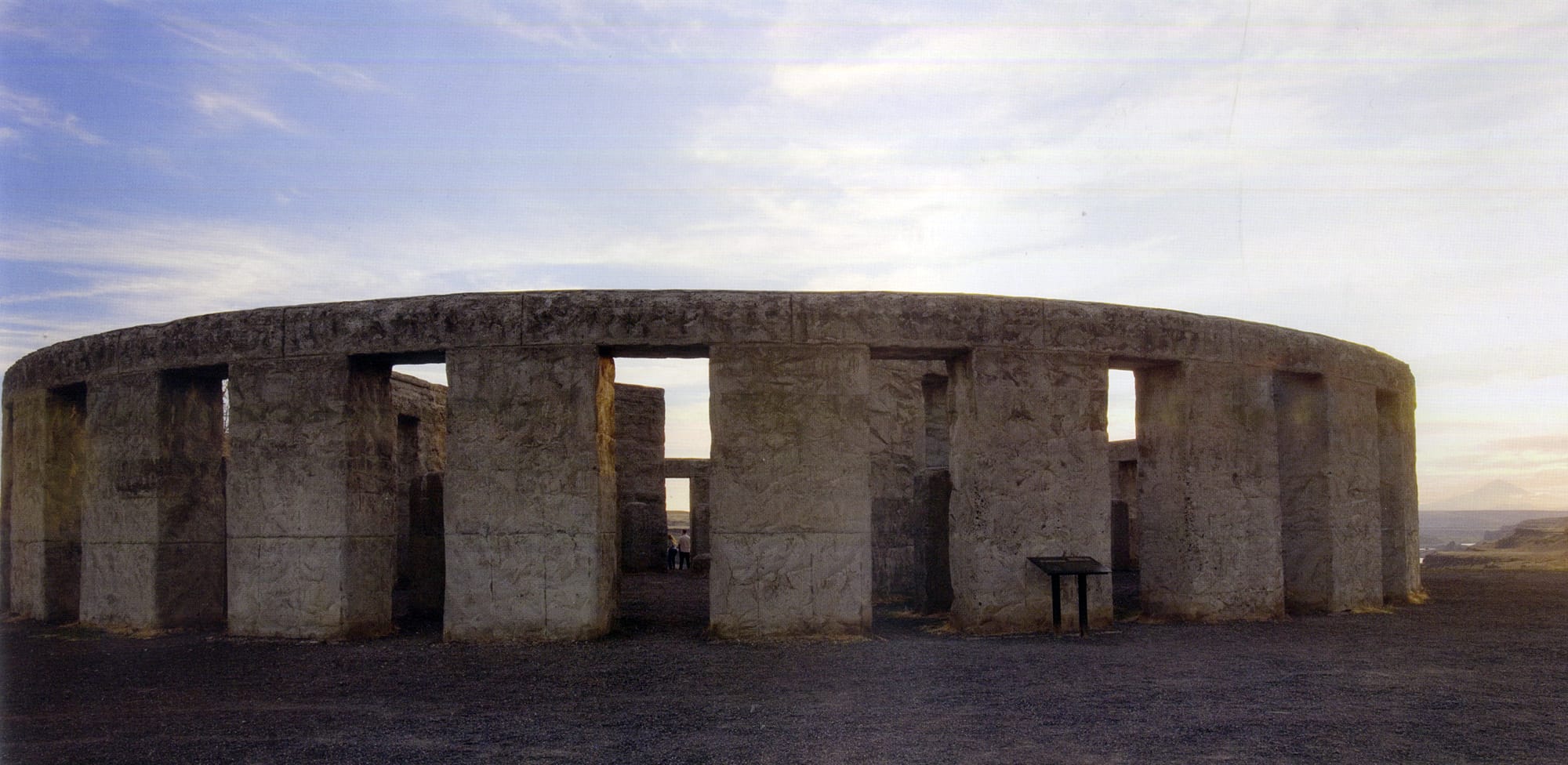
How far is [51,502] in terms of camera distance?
Result: 449 inches

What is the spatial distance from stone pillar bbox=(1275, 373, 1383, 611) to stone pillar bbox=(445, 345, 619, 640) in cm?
623

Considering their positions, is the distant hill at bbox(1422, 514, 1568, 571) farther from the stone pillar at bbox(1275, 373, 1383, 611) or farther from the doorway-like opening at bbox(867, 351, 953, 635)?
the doorway-like opening at bbox(867, 351, 953, 635)

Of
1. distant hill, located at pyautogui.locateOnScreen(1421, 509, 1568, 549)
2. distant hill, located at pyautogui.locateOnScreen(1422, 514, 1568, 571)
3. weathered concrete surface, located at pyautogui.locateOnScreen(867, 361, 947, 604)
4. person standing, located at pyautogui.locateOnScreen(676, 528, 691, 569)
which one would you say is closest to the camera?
weathered concrete surface, located at pyautogui.locateOnScreen(867, 361, 947, 604)

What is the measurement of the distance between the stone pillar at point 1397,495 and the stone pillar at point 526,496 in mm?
8223

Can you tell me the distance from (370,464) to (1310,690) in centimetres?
696

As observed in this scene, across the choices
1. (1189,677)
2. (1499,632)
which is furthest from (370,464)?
(1499,632)

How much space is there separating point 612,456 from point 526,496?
824 millimetres

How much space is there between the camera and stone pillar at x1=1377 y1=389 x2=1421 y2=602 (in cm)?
1245

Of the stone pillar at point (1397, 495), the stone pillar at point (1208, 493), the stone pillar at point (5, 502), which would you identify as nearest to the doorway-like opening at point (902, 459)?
the stone pillar at point (1208, 493)

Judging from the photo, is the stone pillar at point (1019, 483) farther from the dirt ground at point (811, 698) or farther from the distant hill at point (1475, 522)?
the distant hill at point (1475, 522)

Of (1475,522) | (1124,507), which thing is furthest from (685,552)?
(1475,522)

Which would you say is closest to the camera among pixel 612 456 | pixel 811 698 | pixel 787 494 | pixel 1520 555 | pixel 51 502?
pixel 811 698

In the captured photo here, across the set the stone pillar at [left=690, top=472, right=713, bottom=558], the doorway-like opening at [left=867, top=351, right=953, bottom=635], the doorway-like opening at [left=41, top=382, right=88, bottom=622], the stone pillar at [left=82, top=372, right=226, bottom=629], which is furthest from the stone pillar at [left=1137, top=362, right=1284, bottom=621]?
the doorway-like opening at [left=41, top=382, right=88, bottom=622]

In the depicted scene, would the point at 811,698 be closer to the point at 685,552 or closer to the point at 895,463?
the point at 895,463
